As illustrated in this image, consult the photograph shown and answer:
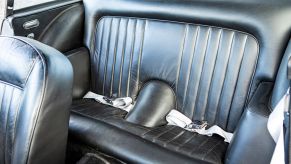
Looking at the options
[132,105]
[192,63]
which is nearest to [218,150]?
[192,63]

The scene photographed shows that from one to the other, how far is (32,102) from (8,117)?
5.0 inches

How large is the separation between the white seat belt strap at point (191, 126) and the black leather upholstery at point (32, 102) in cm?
64

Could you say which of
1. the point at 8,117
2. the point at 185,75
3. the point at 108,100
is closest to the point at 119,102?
the point at 108,100

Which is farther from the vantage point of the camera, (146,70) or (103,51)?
(103,51)

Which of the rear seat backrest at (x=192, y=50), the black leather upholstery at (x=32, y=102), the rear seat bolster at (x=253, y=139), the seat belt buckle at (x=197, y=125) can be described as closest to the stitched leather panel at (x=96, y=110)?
the rear seat backrest at (x=192, y=50)

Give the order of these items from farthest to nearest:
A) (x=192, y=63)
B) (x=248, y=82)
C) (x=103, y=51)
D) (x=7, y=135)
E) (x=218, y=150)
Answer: (x=103, y=51), (x=192, y=63), (x=248, y=82), (x=218, y=150), (x=7, y=135)

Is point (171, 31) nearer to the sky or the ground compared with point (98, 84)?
nearer to the sky

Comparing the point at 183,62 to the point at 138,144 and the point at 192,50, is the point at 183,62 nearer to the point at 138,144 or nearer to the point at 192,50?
the point at 192,50

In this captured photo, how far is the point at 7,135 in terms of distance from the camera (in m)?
0.97

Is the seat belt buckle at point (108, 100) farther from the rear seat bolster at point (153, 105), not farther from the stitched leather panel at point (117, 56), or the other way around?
the rear seat bolster at point (153, 105)

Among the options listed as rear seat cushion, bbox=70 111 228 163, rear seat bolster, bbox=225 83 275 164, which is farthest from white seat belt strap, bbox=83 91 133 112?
rear seat bolster, bbox=225 83 275 164

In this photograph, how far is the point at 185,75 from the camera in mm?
1563

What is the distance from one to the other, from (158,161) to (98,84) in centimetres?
80

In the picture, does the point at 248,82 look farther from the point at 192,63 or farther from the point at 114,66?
the point at 114,66
